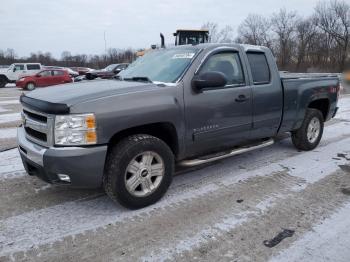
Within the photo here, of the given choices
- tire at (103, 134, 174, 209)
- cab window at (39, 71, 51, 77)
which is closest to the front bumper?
tire at (103, 134, 174, 209)

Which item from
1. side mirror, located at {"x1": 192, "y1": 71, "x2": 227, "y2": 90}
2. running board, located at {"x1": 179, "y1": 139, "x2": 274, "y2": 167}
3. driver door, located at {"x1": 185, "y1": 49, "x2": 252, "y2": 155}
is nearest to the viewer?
side mirror, located at {"x1": 192, "y1": 71, "x2": 227, "y2": 90}

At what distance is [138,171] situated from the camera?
3682 mm

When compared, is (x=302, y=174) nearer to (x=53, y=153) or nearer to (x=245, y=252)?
(x=245, y=252)

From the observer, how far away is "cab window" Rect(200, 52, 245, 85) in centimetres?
441

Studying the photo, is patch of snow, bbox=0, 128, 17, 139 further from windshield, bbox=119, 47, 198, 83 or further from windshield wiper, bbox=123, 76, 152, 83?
windshield wiper, bbox=123, 76, 152, 83

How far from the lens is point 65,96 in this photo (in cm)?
349

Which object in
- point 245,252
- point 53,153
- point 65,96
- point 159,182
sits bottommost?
point 245,252

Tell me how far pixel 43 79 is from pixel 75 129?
2248cm

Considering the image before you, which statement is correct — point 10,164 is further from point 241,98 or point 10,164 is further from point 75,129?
point 241,98

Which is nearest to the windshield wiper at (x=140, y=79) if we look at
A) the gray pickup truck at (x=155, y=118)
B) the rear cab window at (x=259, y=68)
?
the gray pickup truck at (x=155, y=118)

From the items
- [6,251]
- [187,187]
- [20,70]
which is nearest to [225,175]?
[187,187]

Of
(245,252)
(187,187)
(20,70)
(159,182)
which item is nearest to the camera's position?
(245,252)

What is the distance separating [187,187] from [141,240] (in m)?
1.36

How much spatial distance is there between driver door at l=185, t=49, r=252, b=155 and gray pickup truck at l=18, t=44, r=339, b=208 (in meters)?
0.01
